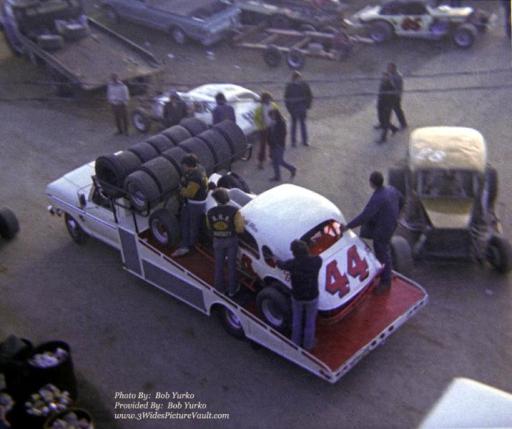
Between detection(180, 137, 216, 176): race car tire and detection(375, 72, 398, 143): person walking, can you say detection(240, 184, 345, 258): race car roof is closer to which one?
detection(180, 137, 216, 176): race car tire

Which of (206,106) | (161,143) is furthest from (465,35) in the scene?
(161,143)

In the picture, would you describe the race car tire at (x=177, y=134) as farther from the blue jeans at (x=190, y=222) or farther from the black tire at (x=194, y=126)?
the blue jeans at (x=190, y=222)

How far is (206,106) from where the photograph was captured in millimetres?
15195

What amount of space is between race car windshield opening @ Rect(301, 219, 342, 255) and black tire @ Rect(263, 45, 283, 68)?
409 inches

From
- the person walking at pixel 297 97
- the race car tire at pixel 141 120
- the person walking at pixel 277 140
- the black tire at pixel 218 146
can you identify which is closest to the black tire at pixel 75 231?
the black tire at pixel 218 146

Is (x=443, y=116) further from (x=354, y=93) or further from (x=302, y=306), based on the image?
(x=302, y=306)

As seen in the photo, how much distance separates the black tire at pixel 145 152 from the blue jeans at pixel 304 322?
3505 millimetres

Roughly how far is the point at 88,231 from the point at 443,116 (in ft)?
28.9

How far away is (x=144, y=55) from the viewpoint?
1828 cm

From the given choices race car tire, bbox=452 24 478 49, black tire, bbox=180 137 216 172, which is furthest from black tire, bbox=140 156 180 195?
race car tire, bbox=452 24 478 49

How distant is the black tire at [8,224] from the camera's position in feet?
40.9

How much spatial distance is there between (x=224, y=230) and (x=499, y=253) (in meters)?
4.43

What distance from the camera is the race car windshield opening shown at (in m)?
9.32

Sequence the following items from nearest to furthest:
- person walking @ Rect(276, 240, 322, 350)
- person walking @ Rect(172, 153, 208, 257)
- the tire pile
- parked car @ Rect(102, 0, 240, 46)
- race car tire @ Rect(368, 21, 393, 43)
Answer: person walking @ Rect(276, 240, 322, 350) < person walking @ Rect(172, 153, 208, 257) < the tire pile < race car tire @ Rect(368, 21, 393, 43) < parked car @ Rect(102, 0, 240, 46)
